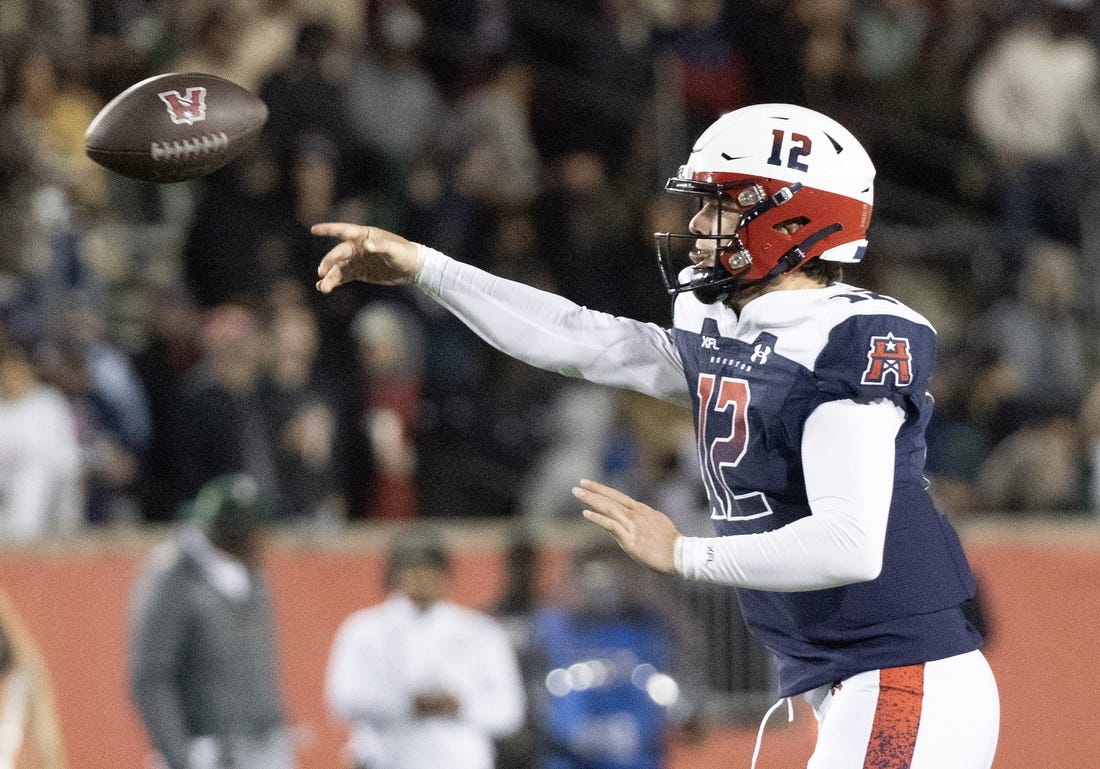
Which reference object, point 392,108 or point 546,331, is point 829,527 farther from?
point 392,108

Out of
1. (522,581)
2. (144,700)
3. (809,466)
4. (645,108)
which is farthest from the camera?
(645,108)

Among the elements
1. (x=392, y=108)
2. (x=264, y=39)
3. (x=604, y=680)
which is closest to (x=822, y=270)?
(x=604, y=680)

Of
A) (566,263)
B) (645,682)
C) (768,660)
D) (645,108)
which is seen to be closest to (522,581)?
(645,682)

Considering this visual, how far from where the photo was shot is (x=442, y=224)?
315 inches

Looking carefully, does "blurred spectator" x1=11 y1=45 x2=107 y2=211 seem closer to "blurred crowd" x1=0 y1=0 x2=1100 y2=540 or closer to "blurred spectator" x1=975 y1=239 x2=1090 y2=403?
"blurred crowd" x1=0 y1=0 x2=1100 y2=540

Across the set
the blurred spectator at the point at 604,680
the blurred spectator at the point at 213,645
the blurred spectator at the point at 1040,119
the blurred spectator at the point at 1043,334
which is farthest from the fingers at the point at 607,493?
the blurred spectator at the point at 1040,119

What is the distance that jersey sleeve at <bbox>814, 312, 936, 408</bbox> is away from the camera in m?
3.16

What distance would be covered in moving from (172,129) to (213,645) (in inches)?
99.1

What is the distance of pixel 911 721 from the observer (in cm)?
320

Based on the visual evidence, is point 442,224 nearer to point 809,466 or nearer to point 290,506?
point 290,506

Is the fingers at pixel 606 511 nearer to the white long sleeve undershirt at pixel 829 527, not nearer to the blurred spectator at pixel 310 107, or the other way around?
the white long sleeve undershirt at pixel 829 527

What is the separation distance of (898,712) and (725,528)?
1.56 feet

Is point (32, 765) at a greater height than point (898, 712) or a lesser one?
lesser

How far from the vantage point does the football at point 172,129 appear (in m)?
3.81
